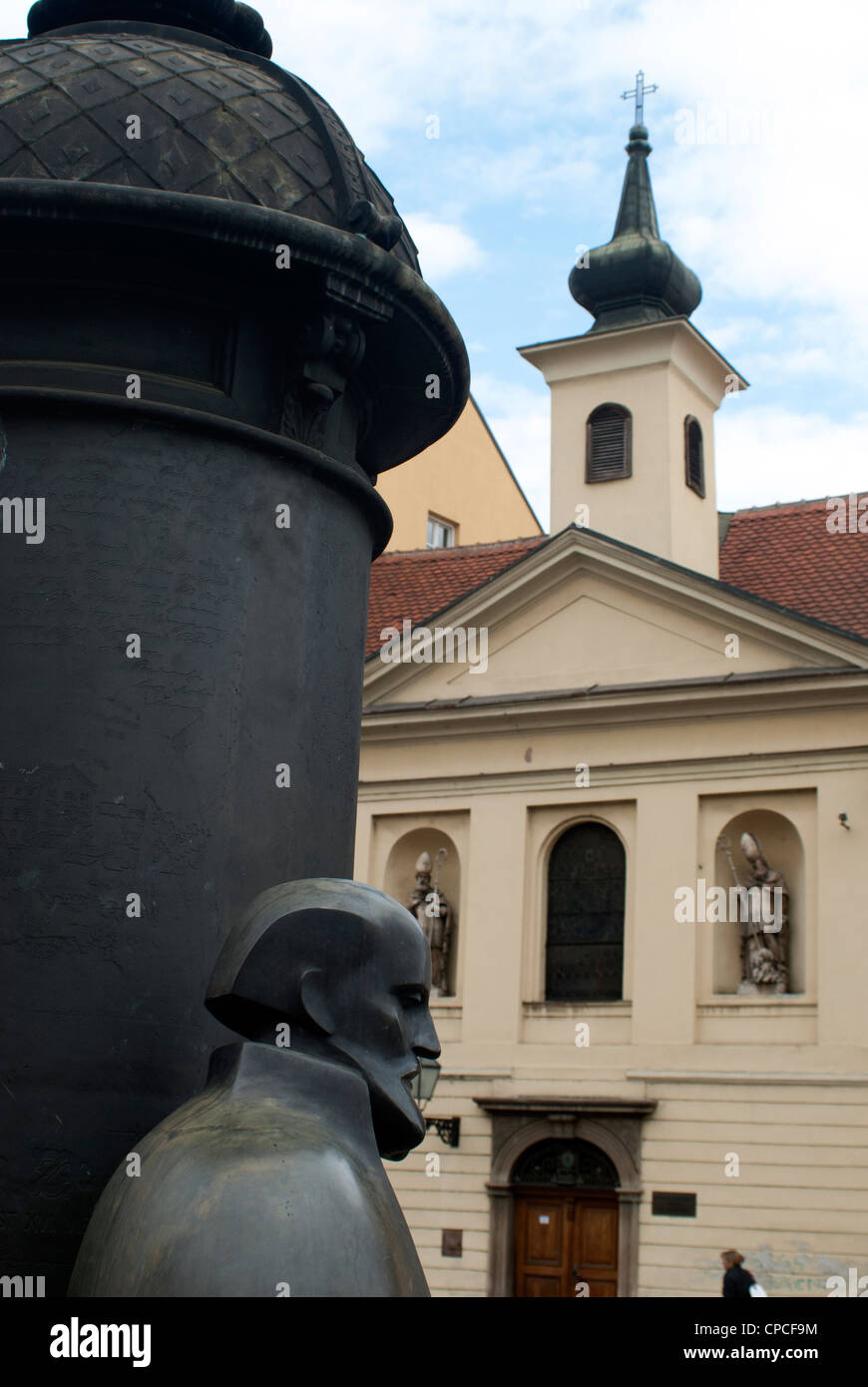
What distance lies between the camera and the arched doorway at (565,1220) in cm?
2272

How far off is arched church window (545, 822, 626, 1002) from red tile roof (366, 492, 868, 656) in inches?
170

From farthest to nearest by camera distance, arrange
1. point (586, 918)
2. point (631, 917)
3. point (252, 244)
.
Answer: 1. point (586, 918)
2. point (631, 917)
3. point (252, 244)

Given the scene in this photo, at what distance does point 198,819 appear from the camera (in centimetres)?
316

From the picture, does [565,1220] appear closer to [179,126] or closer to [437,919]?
[437,919]

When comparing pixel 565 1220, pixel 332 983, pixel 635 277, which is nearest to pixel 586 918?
pixel 565 1220

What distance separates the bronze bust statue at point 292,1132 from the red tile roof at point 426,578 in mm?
24961

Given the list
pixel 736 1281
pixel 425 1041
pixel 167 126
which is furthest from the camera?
pixel 736 1281

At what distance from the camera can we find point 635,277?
2897cm

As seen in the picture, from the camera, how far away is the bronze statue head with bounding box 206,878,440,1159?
9.04 ft

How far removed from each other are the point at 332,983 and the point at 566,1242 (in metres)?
21.4

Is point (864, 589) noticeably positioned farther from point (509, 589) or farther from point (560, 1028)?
point (560, 1028)
